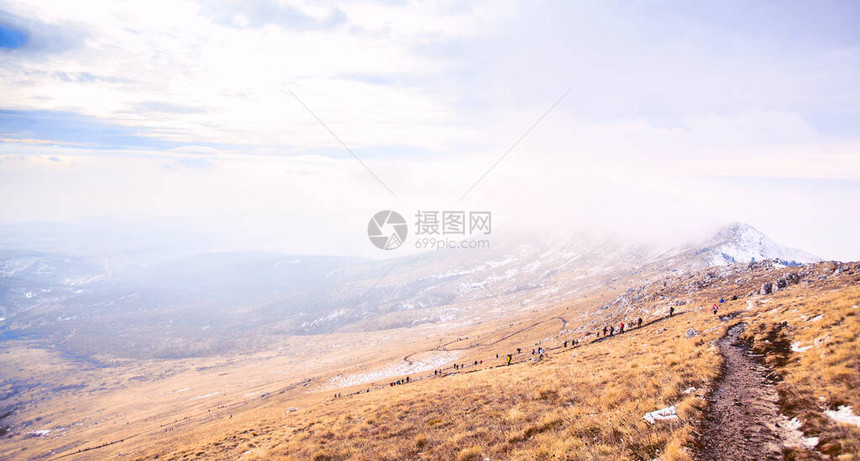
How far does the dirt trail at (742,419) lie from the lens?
10.0 metres

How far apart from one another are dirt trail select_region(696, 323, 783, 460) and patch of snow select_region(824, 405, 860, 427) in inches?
53.8

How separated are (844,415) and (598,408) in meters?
7.99

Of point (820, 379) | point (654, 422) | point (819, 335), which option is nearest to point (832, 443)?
point (654, 422)

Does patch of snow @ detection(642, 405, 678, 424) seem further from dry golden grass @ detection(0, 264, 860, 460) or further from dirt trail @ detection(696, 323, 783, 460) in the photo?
dirt trail @ detection(696, 323, 783, 460)

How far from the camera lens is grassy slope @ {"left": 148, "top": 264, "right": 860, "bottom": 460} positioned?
11727mm

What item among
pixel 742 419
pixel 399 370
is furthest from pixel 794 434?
pixel 399 370

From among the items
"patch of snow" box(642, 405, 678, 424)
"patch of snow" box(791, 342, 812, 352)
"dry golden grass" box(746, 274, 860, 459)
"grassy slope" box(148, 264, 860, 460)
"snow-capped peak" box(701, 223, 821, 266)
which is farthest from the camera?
"snow-capped peak" box(701, 223, 821, 266)

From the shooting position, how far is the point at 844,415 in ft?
34.1

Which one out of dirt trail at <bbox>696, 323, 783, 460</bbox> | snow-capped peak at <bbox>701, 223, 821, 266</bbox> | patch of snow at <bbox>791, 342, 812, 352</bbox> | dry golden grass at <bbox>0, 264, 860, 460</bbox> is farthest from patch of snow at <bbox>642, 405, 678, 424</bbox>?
snow-capped peak at <bbox>701, 223, 821, 266</bbox>

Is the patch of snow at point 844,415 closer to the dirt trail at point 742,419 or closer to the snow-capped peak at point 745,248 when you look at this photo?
the dirt trail at point 742,419

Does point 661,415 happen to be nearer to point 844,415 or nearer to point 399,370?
point 844,415

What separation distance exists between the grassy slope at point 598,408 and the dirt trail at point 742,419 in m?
0.46

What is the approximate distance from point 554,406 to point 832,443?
1063cm

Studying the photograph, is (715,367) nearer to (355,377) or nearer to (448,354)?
(448,354)
